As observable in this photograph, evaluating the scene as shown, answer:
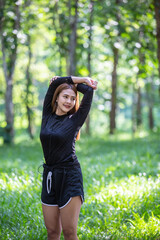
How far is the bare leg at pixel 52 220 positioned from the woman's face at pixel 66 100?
1125 mm

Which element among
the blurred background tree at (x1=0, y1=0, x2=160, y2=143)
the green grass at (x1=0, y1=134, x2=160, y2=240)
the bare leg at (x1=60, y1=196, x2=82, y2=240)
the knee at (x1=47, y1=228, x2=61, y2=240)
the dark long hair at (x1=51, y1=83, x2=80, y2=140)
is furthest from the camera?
the blurred background tree at (x1=0, y1=0, x2=160, y2=143)

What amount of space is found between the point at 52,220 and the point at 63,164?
65 cm

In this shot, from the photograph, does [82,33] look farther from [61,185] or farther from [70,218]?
[70,218]

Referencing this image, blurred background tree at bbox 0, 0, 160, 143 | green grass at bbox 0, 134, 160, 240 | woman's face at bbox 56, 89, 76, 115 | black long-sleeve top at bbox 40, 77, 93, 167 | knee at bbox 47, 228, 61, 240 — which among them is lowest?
green grass at bbox 0, 134, 160, 240

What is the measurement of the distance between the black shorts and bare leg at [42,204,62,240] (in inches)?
2.3

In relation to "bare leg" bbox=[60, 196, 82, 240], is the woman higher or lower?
higher

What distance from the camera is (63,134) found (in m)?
3.48

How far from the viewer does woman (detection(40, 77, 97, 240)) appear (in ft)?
11.1

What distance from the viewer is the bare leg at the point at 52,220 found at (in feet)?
11.5

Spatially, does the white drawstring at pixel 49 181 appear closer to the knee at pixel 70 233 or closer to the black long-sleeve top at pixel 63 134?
the black long-sleeve top at pixel 63 134

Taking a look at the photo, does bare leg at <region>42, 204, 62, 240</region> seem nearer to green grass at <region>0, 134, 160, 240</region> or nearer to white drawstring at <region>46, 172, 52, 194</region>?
white drawstring at <region>46, 172, 52, 194</region>

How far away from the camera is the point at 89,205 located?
5395mm

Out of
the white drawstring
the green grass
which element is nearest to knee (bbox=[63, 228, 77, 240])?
the white drawstring

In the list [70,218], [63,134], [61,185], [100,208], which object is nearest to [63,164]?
[61,185]
